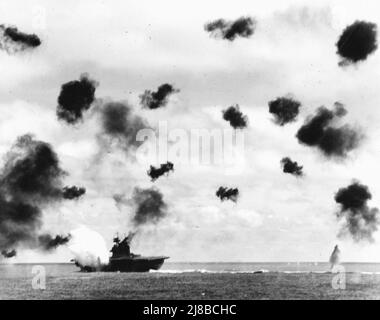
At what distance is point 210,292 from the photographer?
10350cm

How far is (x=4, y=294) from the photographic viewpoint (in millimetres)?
108188

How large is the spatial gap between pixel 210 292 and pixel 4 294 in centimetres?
4034
